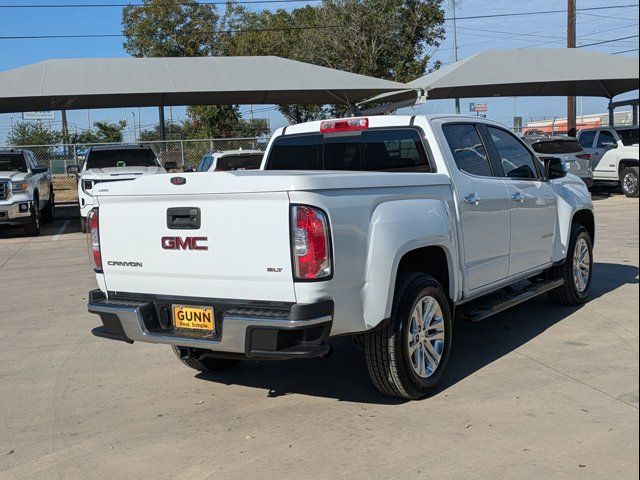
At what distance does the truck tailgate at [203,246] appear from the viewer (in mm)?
4074

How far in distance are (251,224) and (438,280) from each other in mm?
1815

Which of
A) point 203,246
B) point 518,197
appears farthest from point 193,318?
point 518,197

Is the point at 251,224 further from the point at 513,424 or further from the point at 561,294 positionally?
the point at 561,294

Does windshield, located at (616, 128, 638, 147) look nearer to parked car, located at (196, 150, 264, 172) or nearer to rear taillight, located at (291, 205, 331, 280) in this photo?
parked car, located at (196, 150, 264, 172)

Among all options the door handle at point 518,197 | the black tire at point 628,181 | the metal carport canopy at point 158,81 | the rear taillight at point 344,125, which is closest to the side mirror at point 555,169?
the door handle at point 518,197

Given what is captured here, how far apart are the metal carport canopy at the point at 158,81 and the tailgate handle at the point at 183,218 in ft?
50.0

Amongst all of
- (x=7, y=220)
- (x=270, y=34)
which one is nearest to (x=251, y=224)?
(x=7, y=220)

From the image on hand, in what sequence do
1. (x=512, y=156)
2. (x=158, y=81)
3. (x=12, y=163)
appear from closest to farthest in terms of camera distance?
(x=512, y=156) → (x=12, y=163) → (x=158, y=81)

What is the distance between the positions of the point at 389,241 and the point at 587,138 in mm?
18884

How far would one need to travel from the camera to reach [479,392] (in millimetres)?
4980

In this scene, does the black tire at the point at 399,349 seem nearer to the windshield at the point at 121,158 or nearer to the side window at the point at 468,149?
the side window at the point at 468,149

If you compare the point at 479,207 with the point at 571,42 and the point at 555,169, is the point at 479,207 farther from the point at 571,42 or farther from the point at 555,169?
the point at 571,42

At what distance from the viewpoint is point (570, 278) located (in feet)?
23.5

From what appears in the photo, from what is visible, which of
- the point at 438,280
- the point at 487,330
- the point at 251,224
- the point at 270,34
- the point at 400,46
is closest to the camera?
the point at 251,224
